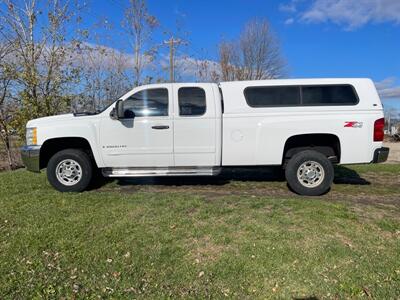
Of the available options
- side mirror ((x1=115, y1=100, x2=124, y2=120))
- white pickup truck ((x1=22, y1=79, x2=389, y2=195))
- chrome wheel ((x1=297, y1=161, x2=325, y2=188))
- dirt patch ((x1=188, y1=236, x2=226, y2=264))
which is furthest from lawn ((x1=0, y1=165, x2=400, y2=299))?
side mirror ((x1=115, y1=100, x2=124, y2=120))

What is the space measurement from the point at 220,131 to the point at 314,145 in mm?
1813

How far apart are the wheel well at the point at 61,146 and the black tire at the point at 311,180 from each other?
368 centimetres

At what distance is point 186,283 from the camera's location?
140 inches

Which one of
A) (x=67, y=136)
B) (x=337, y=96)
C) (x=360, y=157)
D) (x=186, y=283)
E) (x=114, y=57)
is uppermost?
(x=114, y=57)

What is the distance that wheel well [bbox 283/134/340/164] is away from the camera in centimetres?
645

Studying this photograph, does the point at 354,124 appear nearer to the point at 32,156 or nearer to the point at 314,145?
the point at 314,145

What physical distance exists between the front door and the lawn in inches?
25.5

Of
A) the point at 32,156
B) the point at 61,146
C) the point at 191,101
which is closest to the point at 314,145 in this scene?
the point at 191,101

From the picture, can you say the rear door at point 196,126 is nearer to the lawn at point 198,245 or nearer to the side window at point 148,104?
the side window at point 148,104

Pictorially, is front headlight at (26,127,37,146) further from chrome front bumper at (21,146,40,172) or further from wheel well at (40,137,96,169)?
wheel well at (40,137,96,169)

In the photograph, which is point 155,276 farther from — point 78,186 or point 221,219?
point 78,186

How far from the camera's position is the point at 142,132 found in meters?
6.37

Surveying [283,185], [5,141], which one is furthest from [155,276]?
[5,141]

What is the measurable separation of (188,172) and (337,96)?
2971 millimetres
